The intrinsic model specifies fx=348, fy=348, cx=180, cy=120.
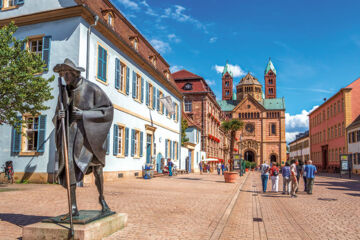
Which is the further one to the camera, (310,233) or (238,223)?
(238,223)

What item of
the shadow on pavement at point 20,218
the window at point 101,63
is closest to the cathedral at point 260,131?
the window at point 101,63

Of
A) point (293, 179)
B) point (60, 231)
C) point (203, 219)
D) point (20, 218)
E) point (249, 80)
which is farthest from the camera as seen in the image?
point (249, 80)

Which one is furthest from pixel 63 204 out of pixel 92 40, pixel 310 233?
pixel 92 40

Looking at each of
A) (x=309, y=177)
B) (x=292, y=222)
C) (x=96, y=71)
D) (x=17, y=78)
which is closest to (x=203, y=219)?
(x=292, y=222)

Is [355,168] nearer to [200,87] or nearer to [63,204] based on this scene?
[200,87]

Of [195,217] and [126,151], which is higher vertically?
[126,151]

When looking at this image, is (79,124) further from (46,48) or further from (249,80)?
(249,80)

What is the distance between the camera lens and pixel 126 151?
21547mm

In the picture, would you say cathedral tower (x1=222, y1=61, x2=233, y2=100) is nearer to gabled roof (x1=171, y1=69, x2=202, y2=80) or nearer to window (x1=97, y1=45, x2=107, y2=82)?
gabled roof (x1=171, y1=69, x2=202, y2=80)

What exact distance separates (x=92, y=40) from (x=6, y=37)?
5.22 m

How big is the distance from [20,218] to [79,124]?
2.94 m

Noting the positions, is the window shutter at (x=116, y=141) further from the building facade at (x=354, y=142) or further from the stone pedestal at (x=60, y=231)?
the building facade at (x=354, y=142)

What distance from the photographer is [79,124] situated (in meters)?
5.35

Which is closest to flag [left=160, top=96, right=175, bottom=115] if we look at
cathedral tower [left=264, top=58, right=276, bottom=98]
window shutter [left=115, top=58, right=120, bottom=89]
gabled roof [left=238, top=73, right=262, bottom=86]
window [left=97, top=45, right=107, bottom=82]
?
window shutter [left=115, top=58, right=120, bottom=89]
